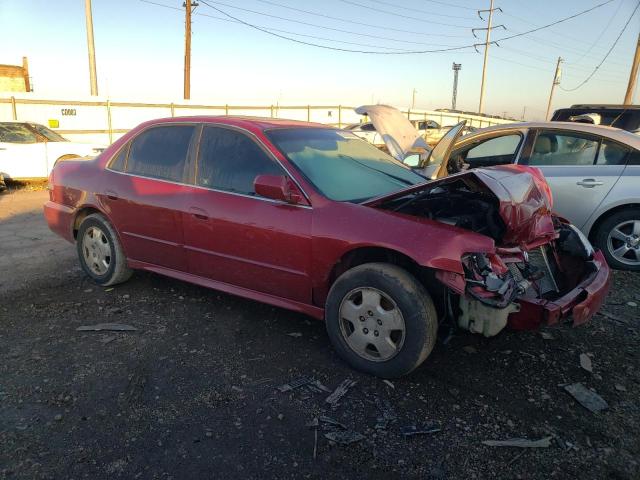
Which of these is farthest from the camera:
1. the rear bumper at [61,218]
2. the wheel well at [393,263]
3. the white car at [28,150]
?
the white car at [28,150]

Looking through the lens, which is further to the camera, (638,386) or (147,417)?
(638,386)

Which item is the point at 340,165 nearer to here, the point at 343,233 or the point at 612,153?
the point at 343,233

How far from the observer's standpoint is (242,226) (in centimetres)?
354

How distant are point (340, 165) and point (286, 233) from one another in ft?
2.63

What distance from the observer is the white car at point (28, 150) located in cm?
1074

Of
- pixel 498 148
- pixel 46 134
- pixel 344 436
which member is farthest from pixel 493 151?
pixel 46 134

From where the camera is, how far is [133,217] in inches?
167

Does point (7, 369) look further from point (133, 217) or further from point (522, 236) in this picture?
point (522, 236)

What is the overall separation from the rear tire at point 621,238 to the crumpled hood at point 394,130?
2147mm

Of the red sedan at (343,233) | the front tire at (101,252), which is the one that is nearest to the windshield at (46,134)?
the front tire at (101,252)

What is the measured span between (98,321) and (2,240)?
3600 millimetres

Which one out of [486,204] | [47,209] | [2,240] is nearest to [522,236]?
[486,204]

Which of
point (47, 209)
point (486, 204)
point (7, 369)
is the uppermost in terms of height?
point (486, 204)

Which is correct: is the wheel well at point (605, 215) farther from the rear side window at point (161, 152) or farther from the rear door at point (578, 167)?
the rear side window at point (161, 152)
